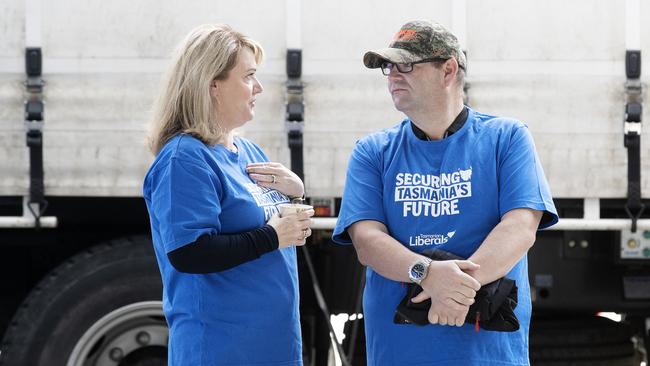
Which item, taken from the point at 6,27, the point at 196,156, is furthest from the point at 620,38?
the point at 6,27

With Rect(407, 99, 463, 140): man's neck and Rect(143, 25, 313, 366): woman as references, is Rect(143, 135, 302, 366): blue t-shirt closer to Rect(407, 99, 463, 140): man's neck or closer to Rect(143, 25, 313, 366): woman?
Rect(143, 25, 313, 366): woman

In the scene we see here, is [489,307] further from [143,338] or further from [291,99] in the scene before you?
[143,338]

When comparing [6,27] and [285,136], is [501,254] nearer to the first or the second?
[285,136]

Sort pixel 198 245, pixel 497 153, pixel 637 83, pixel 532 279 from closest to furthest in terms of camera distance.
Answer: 1. pixel 198 245
2. pixel 497 153
3. pixel 637 83
4. pixel 532 279

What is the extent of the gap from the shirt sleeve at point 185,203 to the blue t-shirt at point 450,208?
47 centimetres

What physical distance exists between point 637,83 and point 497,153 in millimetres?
1739

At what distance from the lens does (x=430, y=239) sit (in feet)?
9.88

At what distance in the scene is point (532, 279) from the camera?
5090 mm

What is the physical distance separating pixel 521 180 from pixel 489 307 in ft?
1.25

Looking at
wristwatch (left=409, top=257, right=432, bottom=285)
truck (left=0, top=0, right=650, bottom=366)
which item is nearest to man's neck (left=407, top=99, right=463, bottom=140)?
wristwatch (left=409, top=257, right=432, bottom=285)

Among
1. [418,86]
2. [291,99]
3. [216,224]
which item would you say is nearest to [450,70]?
[418,86]

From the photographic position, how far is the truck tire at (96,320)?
187 inches

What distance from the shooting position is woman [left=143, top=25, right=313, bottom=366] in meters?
2.89

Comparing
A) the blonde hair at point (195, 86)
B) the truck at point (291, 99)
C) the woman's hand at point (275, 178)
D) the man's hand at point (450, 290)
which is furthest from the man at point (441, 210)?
the truck at point (291, 99)
